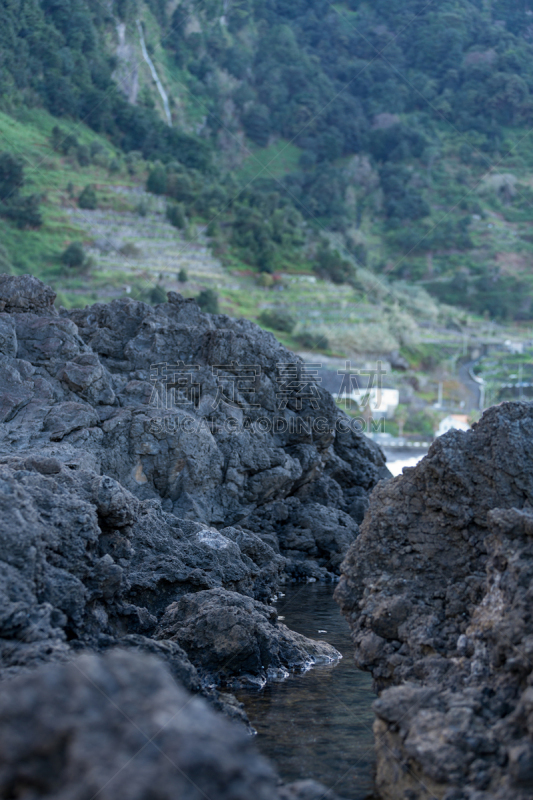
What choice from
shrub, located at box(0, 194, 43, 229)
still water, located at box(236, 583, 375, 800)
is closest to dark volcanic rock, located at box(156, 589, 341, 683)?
still water, located at box(236, 583, 375, 800)

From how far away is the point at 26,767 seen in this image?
4605mm

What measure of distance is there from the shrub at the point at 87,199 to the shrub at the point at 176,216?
7736 millimetres

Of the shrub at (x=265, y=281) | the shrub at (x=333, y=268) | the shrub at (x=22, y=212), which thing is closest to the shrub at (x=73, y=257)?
the shrub at (x=22, y=212)

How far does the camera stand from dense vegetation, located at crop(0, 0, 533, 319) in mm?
88812

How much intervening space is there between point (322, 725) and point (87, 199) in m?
68.6

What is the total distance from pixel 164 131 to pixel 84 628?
99.8 meters

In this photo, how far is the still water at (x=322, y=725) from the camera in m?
7.71

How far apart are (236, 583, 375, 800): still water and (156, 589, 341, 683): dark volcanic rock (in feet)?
1.09

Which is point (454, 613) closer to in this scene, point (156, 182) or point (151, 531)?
point (151, 531)

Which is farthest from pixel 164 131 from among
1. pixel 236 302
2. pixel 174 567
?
pixel 174 567

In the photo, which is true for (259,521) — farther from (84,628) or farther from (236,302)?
(236,302)

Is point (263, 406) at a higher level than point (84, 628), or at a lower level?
lower

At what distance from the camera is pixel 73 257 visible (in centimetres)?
6097

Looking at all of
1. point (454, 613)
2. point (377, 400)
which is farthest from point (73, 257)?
point (454, 613)
